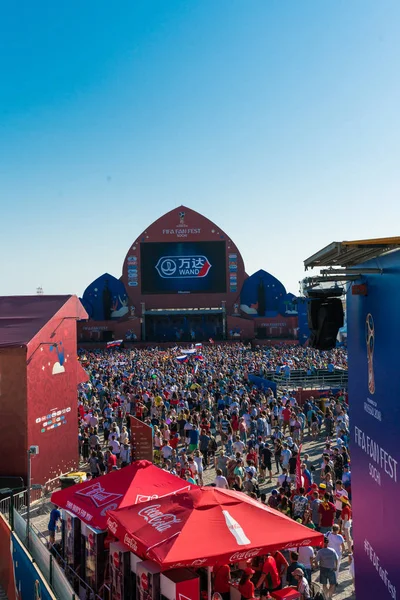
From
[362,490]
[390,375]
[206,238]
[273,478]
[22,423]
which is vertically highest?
[206,238]

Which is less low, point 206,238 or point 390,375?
point 206,238

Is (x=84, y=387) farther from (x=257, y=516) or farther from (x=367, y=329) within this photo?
(x=367, y=329)

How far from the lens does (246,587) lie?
6746mm

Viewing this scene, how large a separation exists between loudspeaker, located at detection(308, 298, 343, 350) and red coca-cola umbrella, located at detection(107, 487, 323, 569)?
8.51ft

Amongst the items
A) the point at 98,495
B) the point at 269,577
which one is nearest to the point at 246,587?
the point at 269,577

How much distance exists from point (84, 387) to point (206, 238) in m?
33.0

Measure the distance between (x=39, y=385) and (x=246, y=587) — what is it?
27.0ft

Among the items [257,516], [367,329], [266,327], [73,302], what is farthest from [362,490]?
[266,327]

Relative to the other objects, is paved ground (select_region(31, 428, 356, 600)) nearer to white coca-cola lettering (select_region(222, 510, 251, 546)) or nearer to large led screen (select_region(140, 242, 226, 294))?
white coca-cola lettering (select_region(222, 510, 251, 546))

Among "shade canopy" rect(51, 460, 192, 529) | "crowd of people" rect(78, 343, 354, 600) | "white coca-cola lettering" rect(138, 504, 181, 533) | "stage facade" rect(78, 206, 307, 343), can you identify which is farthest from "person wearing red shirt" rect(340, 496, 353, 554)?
"stage facade" rect(78, 206, 307, 343)

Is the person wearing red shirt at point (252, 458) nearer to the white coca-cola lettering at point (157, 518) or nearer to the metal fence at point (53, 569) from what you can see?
the metal fence at point (53, 569)

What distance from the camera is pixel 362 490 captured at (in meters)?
4.77

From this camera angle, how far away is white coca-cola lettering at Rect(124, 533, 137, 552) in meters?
6.49

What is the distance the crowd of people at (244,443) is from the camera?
25.3ft
